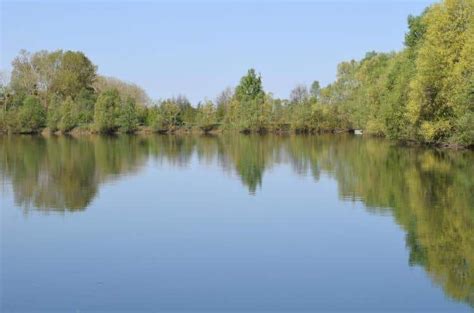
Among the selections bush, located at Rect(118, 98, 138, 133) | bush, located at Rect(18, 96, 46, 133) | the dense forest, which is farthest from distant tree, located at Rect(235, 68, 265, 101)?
bush, located at Rect(18, 96, 46, 133)

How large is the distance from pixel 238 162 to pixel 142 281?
22451 millimetres

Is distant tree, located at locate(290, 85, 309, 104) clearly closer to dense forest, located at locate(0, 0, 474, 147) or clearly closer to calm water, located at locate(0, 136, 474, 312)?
dense forest, located at locate(0, 0, 474, 147)

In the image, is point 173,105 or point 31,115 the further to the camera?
point 173,105

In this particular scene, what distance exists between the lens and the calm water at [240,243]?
336 inches

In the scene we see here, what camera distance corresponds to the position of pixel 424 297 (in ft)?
27.4

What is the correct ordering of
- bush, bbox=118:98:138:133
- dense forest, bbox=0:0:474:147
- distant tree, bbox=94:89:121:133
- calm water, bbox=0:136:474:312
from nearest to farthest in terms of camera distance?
1. calm water, bbox=0:136:474:312
2. dense forest, bbox=0:0:474:147
3. distant tree, bbox=94:89:121:133
4. bush, bbox=118:98:138:133

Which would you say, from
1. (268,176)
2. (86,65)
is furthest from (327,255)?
(86,65)

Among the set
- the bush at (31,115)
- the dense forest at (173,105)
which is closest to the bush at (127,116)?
the dense forest at (173,105)

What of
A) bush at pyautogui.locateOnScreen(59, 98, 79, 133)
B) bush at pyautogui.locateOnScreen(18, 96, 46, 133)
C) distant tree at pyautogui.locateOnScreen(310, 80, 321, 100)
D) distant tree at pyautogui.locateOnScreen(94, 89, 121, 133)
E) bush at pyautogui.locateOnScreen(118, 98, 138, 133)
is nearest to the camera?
bush at pyautogui.locateOnScreen(18, 96, 46, 133)

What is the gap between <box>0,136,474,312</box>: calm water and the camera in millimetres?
8523

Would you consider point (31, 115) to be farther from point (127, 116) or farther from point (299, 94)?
point (299, 94)

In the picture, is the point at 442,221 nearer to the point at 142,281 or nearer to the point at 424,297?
the point at 424,297

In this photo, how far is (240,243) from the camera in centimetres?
1201

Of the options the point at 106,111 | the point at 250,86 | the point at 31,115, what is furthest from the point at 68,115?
the point at 250,86
